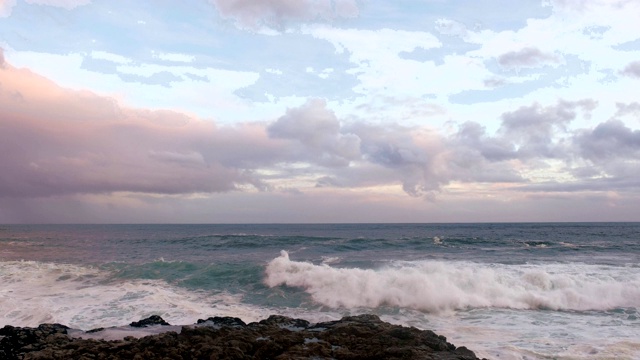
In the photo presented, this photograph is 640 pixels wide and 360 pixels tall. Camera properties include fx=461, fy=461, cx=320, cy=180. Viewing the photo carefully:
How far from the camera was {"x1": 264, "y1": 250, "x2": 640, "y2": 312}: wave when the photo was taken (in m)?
17.8

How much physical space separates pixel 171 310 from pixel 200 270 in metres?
10.7

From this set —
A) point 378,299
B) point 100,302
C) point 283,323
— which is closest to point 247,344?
point 283,323

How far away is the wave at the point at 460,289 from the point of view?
1784cm

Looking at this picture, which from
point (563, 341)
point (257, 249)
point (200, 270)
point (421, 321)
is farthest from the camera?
point (257, 249)

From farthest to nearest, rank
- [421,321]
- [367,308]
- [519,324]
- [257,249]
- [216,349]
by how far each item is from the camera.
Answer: [257,249]
[367,308]
[421,321]
[519,324]
[216,349]

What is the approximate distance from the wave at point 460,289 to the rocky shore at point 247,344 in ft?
24.0

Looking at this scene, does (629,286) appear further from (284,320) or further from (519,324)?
(284,320)

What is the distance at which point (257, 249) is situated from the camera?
147 feet

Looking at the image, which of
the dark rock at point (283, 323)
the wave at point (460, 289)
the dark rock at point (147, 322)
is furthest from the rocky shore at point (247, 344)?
the wave at point (460, 289)

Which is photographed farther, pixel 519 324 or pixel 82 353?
pixel 519 324

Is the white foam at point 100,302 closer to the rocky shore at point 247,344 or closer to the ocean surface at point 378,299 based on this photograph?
the ocean surface at point 378,299

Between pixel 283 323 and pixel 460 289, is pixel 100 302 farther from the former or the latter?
pixel 460 289

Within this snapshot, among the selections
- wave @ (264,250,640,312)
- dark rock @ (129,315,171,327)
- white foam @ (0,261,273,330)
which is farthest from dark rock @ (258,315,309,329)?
wave @ (264,250,640,312)

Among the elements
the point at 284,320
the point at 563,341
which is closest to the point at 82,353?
the point at 284,320
